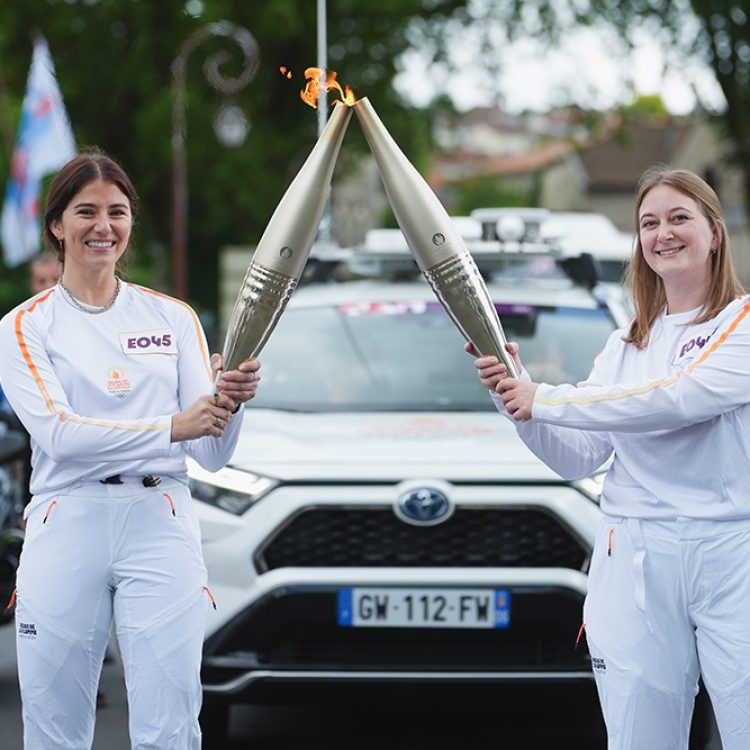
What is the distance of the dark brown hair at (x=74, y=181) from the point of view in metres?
3.83

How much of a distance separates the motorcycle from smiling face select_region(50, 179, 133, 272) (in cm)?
291

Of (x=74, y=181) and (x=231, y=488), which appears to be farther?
(x=231, y=488)

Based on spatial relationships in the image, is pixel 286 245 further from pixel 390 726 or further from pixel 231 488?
pixel 390 726

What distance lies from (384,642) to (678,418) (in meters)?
1.76

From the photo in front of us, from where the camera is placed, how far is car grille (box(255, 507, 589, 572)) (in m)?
5.00

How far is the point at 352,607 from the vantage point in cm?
492

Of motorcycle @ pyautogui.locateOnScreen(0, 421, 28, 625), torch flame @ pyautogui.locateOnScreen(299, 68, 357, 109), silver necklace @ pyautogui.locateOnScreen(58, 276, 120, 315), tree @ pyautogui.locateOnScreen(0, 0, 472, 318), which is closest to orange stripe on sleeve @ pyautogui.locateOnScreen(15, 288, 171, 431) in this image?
silver necklace @ pyautogui.locateOnScreen(58, 276, 120, 315)

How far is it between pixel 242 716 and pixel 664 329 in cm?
306

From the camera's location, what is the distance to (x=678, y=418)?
3.51 meters

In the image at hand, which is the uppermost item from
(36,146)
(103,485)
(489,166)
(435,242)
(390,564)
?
(489,166)

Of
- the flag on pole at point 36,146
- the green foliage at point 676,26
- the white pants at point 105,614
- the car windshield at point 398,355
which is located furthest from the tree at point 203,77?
the white pants at point 105,614

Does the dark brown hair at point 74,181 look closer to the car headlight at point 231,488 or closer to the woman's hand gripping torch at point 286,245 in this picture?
the woman's hand gripping torch at point 286,245

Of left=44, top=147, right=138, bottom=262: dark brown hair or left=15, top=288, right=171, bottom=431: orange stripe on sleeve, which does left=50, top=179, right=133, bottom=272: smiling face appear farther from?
left=15, top=288, right=171, bottom=431: orange stripe on sleeve

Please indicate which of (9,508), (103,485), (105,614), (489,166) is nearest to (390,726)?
(9,508)
